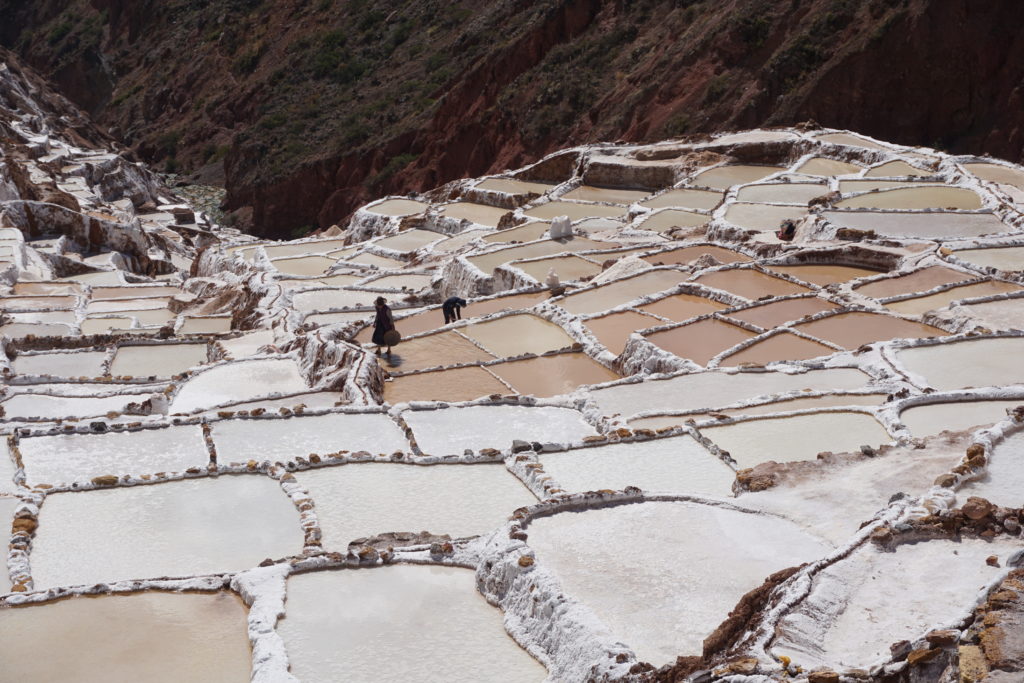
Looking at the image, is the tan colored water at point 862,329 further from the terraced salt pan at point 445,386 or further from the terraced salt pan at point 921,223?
the terraced salt pan at point 921,223

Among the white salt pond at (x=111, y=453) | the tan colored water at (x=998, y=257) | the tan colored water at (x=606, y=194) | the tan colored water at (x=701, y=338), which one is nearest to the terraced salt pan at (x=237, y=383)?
the white salt pond at (x=111, y=453)

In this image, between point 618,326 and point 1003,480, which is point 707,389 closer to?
point 618,326

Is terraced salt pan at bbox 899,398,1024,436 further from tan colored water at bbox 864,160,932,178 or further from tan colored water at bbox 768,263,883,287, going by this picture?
tan colored water at bbox 864,160,932,178

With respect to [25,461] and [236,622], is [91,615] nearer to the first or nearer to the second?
[236,622]

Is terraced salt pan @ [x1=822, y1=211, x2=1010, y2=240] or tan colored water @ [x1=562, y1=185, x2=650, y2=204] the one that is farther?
tan colored water @ [x1=562, y1=185, x2=650, y2=204]

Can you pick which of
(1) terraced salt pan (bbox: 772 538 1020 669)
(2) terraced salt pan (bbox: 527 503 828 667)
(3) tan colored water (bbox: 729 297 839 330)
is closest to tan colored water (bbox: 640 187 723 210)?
(3) tan colored water (bbox: 729 297 839 330)
